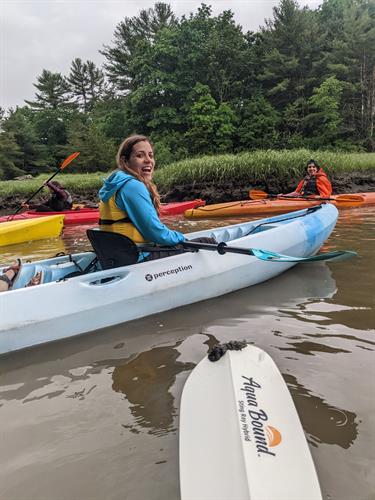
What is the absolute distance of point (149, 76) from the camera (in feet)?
81.6

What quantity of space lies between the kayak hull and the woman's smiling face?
5.06m

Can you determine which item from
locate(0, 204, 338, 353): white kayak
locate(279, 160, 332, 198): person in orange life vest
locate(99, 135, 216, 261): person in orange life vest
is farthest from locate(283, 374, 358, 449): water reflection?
locate(279, 160, 332, 198): person in orange life vest

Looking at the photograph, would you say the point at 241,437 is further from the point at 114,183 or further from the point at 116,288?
the point at 114,183

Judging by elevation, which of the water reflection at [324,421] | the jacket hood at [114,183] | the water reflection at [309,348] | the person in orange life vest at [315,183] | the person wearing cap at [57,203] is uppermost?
the jacket hood at [114,183]

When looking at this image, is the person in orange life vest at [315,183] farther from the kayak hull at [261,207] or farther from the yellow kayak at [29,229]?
the yellow kayak at [29,229]

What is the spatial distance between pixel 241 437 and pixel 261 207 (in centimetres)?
671

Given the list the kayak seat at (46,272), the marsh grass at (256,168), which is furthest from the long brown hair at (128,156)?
the marsh grass at (256,168)

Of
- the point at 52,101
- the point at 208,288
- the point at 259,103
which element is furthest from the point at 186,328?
the point at 52,101

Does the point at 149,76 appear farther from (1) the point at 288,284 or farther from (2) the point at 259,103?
(1) the point at 288,284

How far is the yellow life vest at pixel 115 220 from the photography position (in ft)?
9.33

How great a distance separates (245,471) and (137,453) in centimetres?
49

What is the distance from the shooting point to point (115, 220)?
287 cm

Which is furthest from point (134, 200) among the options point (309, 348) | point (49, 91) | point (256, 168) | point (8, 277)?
point (49, 91)

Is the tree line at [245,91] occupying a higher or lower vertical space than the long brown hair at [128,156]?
higher
